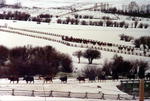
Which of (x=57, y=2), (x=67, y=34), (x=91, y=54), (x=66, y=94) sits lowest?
(x=66, y=94)

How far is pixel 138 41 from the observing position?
2.26 m

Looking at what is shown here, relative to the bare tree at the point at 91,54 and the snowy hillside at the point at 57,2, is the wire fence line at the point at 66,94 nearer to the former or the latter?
the bare tree at the point at 91,54

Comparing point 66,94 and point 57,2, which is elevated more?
point 57,2

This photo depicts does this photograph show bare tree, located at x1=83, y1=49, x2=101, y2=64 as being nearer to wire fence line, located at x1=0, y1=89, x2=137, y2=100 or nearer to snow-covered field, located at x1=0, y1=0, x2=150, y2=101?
snow-covered field, located at x1=0, y1=0, x2=150, y2=101

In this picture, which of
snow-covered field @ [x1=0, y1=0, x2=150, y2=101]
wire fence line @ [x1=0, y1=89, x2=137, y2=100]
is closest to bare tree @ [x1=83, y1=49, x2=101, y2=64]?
snow-covered field @ [x1=0, y1=0, x2=150, y2=101]

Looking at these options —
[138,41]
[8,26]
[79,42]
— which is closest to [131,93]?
[138,41]

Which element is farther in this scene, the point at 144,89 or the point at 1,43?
the point at 144,89

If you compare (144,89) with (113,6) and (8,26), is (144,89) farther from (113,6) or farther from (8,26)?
(8,26)

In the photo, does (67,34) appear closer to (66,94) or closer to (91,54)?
(91,54)

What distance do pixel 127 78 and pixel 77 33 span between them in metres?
0.50

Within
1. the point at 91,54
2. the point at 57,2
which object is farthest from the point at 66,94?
the point at 57,2

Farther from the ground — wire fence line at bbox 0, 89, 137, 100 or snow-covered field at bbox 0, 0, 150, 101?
snow-covered field at bbox 0, 0, 150, 101

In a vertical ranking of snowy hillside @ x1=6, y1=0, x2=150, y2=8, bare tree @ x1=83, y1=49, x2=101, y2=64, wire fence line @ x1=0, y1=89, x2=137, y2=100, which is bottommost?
wire fence line @ x1=0, y1=89, x2=137, y2=100

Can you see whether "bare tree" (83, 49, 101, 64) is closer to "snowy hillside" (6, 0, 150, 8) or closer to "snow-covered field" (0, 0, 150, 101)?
"snow-covered field" (0, 0, 150, 101)
